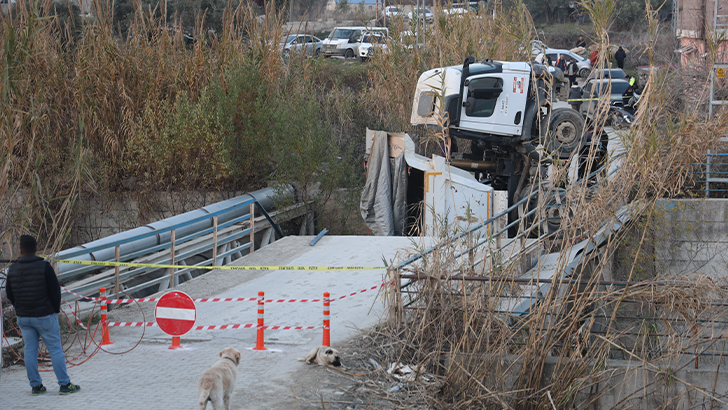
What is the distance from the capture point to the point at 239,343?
8273mm

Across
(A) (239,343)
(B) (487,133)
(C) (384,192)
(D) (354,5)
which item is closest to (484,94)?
(B) (487,133)

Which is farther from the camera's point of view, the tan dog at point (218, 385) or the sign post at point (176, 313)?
the sign post at point (176, 313)

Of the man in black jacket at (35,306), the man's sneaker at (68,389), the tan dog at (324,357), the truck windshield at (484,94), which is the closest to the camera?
the man in black jacket at (35,306)

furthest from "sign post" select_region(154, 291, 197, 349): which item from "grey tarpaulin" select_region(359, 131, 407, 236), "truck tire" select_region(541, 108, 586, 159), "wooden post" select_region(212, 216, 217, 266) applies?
"truck tire" select_region(541, 108, 586, 159)

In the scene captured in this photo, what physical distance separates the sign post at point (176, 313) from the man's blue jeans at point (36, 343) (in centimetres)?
147

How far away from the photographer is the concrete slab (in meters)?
6.46

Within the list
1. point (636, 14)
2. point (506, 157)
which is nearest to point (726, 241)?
point (506, 157)

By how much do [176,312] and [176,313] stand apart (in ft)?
0.05

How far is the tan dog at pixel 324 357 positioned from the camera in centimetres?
718

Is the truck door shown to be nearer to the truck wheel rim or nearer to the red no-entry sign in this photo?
the truck wheel rim

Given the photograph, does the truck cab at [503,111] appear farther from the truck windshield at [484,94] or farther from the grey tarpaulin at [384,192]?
the grey tarpaulin at [384,192]

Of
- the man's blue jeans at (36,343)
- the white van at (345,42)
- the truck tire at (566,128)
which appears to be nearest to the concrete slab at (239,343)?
the man's blue jeans at (36,343)

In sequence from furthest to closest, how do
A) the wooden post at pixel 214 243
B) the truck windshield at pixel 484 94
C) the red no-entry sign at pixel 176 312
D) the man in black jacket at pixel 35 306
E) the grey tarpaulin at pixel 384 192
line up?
the grey tarpaulin at pixel 384 192 < the truck windshield at pixel 484 94 < the wooden post at pixel 214 243 < the red no-entry sign at pixel 176 312 < the man in black jacket at pixel 35 306

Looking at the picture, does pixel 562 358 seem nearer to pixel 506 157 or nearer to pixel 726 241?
pixel 726 241
